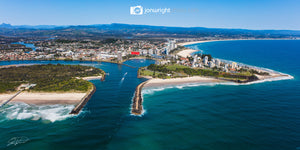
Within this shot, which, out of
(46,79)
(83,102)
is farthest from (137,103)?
(46,79)

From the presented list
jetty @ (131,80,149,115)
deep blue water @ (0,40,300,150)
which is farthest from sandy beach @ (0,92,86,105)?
jetty @ (131,80,149,115)

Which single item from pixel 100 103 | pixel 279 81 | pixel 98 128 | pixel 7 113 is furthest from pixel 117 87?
pixel 279 81

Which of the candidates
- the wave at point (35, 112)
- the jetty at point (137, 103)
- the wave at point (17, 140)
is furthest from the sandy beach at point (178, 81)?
the wave at point (17, 140)

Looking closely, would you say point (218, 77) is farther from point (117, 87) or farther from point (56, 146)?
point (56, 146)

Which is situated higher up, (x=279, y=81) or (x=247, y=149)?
(x=279, y=81)

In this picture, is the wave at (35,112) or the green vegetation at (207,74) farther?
the green vegetation at (207,74)

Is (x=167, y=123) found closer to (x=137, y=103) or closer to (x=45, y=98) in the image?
(x=137, y=103)

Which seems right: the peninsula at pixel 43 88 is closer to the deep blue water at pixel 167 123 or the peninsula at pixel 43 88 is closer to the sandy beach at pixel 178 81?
the deep blue water at pixel 167 123
